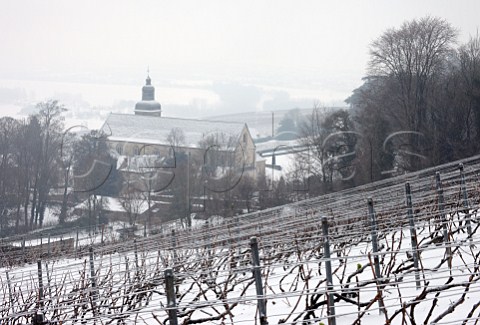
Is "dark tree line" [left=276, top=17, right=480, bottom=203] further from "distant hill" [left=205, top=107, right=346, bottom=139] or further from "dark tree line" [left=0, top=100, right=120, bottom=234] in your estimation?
"distant hill" [left=205, top=107, right=346, bottom=139]

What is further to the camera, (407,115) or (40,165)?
(40,165)

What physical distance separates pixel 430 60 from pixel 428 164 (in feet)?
22.0

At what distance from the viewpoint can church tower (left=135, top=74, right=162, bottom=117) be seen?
261ft

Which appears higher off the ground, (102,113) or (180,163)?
(102,113)

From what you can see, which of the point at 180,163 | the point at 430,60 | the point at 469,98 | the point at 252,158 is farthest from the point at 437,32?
the point at 252,158

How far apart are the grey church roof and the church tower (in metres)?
5.20

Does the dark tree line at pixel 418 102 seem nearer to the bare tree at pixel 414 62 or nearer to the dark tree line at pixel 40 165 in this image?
the bare tree at pixel 414 62

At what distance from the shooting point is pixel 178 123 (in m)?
70.7

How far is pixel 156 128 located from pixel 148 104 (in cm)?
1029

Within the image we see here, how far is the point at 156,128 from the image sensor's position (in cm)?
7081

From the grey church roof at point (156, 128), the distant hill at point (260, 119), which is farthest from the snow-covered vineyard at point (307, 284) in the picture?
the distant hill at point (260, 119)

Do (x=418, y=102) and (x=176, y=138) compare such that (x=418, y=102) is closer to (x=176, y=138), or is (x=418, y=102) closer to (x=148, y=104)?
(x=176, y=138)

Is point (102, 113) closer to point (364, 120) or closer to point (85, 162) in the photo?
point (85, 162)

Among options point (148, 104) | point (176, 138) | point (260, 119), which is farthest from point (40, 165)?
point (260, 119)
